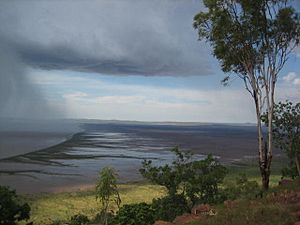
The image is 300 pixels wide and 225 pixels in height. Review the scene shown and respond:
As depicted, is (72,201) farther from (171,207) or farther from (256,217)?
(256,217)

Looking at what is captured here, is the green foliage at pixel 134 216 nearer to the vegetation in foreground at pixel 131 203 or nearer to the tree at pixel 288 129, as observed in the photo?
the vegetation in foreground at pixel 131 203

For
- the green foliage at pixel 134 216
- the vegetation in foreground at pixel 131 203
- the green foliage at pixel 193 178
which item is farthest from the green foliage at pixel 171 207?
the green foliage at pixel 134 216

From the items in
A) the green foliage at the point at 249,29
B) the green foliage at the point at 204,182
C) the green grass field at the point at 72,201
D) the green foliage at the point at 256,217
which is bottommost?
the green grass field at the point at 72,201

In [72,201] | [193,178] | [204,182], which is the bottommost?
[72,201]

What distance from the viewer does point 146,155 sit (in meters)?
119

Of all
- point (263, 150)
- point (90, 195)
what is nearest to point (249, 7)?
point (263, 150)

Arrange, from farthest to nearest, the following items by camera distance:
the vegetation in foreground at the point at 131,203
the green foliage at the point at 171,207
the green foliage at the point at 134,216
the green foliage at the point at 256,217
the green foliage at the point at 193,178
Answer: the green foliage at the point at 193,178
the green foliage at the point at 171,207
the vegetation in foreground at the point at 131,203
the green foliage at the point at 134,216
the green foliage at the point at 256,217

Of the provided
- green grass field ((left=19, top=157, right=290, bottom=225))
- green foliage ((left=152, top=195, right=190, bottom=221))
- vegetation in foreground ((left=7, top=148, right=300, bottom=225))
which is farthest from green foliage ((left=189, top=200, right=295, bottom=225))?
green grass field ((left=19, top=157, right=290, bottom=225))

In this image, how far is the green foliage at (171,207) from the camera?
3425 centimetres

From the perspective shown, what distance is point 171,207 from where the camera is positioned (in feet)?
117

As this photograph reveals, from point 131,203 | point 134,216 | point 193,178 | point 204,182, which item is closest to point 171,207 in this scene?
point 193,178

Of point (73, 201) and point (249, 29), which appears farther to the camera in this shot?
point (73, 201)

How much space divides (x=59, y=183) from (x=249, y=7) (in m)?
52.4

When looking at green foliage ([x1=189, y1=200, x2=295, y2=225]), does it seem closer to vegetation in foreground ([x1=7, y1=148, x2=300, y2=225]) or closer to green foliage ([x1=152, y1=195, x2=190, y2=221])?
vegetation in foreground ([x1=7, y1=148, x2=300, y2=225])
